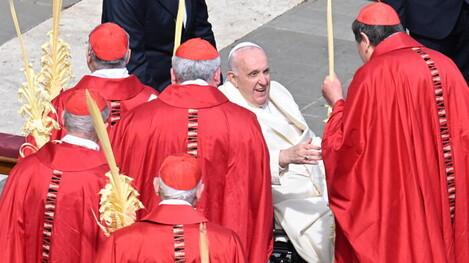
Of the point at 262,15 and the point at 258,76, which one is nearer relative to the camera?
the point at 258,76

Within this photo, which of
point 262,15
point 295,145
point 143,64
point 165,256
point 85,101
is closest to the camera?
point 165,256

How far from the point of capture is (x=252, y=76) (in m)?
7.99

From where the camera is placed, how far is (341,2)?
12.9m

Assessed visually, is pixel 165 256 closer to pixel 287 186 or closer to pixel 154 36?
pixel 287 186

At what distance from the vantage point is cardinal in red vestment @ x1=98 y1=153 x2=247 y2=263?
591 centimetres

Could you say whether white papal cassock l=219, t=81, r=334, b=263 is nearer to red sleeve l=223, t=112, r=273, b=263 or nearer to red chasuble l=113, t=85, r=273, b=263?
red sleeve l=223, t=112, r=273, b=263

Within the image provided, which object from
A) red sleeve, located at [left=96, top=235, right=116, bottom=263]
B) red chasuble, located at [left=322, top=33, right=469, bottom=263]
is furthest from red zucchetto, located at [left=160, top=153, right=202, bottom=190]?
red chasuble, located at [left=322, top=33, right=469, bottom=263]

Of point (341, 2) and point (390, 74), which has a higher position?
point (390, 74)

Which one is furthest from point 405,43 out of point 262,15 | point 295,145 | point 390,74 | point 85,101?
point 262,15

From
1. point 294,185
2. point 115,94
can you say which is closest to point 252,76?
point 294,185

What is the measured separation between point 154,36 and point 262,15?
377 cm

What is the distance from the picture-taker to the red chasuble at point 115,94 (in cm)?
773

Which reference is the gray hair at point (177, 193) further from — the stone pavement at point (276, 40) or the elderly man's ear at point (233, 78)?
the stone pavement at point (276, 40)

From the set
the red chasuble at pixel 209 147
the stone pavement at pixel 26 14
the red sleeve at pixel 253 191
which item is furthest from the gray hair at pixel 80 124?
the stone pavement at pixel 26 14
